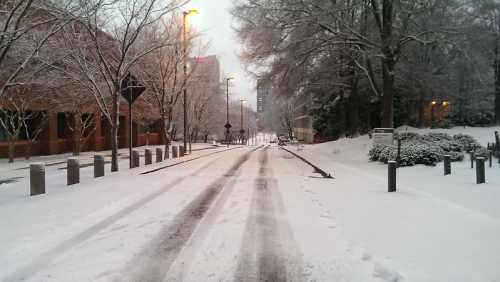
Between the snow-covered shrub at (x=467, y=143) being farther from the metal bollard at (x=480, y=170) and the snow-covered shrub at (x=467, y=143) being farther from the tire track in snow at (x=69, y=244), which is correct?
the tire track in snow at (x=69, y=244)

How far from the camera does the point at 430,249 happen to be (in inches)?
206

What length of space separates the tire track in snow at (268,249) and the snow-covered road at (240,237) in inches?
0.6

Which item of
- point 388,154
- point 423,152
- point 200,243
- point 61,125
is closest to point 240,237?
point 200,243

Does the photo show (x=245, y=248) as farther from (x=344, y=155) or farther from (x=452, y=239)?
(x=344, y=155)

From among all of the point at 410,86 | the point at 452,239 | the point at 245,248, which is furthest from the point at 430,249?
the point at 410,86

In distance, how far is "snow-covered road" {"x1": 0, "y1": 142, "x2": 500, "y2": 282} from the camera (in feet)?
15.2

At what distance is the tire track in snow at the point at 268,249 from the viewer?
4.61 meters

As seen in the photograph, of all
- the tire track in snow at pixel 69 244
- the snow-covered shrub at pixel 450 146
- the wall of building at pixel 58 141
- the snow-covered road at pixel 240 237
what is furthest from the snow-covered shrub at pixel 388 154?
the wall of building at pixel 58 141

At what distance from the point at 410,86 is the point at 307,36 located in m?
12.1

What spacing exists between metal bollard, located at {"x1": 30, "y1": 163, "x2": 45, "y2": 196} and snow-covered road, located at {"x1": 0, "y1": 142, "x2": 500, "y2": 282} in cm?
45

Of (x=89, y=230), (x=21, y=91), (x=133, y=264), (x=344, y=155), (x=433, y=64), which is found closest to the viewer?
(x=133, y=264)

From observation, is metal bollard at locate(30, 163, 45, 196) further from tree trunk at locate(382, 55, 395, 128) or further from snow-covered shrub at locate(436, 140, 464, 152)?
tree trunk at locate(382, 55, 395, 128)

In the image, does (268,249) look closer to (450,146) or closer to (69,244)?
(69,244)

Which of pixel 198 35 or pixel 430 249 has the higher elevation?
pixel 198 35
